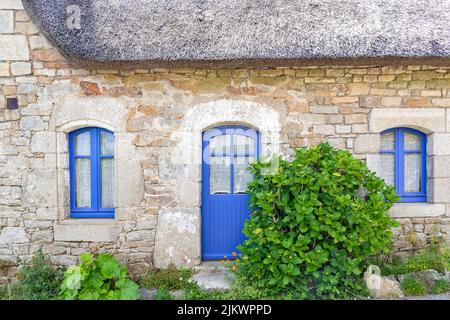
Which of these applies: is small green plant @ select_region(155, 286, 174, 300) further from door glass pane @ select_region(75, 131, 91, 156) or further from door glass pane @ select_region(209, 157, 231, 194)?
door glass pane @ select_region(75, 131, 91, 156)

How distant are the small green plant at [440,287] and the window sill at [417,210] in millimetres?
822

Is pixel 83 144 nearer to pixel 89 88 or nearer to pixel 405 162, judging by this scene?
pixel 89 88

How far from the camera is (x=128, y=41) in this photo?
11.9 feet

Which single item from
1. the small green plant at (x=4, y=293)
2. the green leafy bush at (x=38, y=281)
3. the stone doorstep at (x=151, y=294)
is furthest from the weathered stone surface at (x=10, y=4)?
the stone doorstep at (x=151, y=294)

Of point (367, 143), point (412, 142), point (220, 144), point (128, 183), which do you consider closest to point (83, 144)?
point (128, 183)

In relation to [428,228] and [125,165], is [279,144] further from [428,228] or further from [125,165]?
[428,228]

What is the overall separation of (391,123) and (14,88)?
192 inches

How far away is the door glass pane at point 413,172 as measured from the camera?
13.5 feet

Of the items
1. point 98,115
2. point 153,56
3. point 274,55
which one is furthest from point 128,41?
point 274,55

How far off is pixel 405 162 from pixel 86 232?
171 inches

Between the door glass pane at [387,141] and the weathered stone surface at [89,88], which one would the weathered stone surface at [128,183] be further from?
the door glass pane at [387,141]

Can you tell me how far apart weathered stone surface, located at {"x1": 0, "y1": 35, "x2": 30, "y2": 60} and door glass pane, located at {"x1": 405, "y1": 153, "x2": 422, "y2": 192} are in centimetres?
521

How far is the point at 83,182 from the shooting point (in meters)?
4.05

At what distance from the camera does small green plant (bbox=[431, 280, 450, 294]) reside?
338 cm
